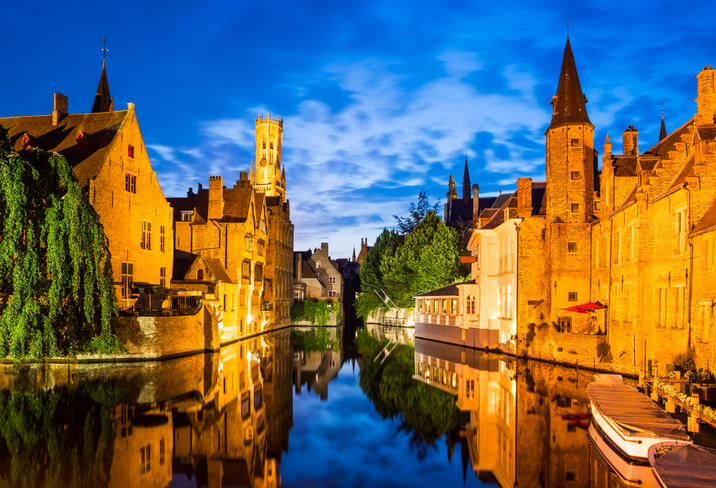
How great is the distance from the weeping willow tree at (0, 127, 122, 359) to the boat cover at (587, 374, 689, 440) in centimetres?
1836

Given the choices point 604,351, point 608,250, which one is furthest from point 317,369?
point 608,250

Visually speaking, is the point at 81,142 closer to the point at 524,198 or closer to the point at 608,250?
the point at 524,198

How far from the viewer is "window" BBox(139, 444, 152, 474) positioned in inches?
452

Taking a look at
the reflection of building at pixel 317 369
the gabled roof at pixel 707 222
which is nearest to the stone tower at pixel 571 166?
the gabled roof at pixel 707 222

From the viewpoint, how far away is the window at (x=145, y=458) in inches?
452

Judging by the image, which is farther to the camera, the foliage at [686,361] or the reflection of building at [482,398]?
the foliage at [686,361]

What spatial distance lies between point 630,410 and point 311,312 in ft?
198

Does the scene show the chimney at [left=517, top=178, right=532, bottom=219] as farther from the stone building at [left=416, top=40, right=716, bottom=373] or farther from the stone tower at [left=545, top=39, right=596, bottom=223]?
the stone tower at [left=545, top=39, right=596, bottom=223]

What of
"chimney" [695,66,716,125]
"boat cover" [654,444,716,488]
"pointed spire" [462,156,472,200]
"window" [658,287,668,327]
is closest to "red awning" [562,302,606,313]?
"window" [658,287,668,327]

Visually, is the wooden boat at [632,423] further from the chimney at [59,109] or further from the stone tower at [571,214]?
the chimney at [59,109]

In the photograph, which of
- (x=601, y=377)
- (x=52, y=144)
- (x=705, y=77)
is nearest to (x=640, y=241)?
(x=705, y=77)

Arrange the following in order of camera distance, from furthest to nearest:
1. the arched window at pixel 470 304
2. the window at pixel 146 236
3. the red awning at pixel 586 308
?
the arched window at pixel 470 304, the window at pixel 146 236, the red awning at pixel 586 308

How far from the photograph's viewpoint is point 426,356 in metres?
35.6

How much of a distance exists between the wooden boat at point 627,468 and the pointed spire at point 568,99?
2334cm
